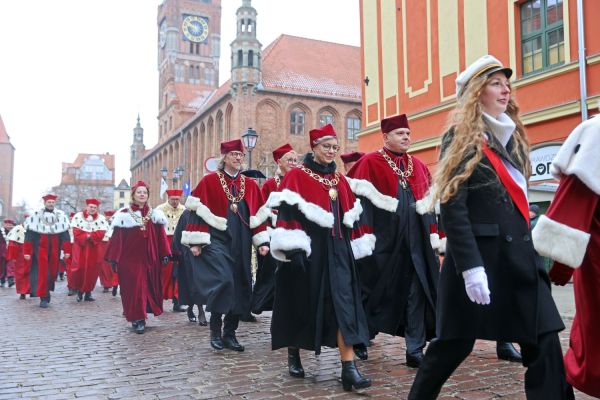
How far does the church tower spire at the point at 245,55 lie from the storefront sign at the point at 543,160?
37.3 meters

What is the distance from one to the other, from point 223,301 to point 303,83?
151ft

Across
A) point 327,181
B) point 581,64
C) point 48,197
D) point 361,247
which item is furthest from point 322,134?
point 48,197

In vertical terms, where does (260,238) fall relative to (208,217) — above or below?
below

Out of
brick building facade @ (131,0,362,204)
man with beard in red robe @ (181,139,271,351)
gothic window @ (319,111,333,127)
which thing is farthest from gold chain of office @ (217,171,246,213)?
gothic window @ (319,111,333,127)

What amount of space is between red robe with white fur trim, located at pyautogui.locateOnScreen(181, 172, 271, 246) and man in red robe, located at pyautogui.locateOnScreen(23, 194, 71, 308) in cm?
726

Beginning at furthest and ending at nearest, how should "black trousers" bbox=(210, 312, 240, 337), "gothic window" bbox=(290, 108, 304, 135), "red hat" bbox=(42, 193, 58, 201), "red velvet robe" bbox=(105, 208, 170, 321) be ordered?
1. "gothic window" bbox=(290, 108, 304, 135)
2. "red hat" bbox=(42, 193, 58, 201)
3. "red velvet robe" bbox=(105, 208, 170, 321)
4. "black trousers" bbox=(210, 312, 240, 337)

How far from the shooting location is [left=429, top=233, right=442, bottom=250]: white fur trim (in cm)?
596

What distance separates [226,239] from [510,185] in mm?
4321

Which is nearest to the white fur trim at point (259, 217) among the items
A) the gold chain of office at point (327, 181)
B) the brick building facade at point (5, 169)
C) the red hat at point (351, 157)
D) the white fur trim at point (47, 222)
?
the gold chain of office at point (327, 181)

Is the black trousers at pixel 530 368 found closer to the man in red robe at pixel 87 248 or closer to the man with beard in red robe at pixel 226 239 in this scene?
the man with beard in red robe at pixel 226 239

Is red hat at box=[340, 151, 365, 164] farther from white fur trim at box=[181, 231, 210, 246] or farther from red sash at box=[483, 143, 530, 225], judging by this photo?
red sash at box=[483, 143, 530, 225]

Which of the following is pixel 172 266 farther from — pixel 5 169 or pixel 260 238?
pixel 5 169

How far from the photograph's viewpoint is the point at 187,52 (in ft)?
282

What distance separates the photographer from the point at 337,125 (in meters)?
51.4
